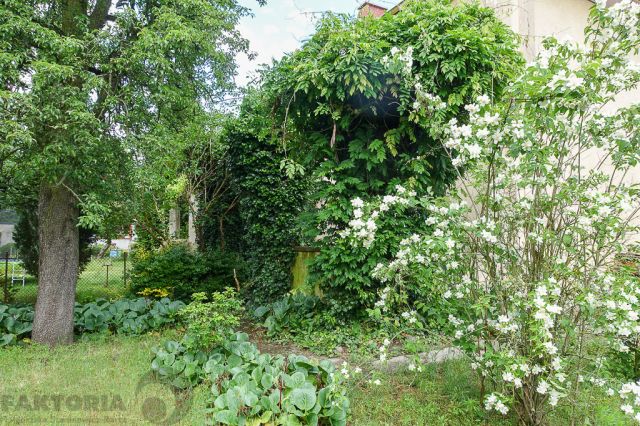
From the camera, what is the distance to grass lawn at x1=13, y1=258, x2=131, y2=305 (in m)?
7.80

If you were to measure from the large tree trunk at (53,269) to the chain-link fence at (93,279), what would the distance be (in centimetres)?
282

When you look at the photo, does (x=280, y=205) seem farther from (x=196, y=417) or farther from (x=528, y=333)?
(x=528, y=333)

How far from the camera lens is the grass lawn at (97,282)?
780 cm

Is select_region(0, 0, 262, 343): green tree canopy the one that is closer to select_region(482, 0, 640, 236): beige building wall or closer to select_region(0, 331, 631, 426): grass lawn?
select_region(0, 331, 631, 426): grass lawn

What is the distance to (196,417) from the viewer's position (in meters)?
2.82

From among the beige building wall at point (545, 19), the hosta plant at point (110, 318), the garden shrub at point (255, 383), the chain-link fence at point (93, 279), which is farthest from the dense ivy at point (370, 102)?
the chain-link fence at point (93, 279)

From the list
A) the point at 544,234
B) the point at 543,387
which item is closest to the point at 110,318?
the point at 543,387

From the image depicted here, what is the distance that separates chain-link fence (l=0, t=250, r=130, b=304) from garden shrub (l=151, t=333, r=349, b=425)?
455cm

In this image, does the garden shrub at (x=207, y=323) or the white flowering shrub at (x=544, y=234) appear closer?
the white flowering shrub at (x=544, y=234)

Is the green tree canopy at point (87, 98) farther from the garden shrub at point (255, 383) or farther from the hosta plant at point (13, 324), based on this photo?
the garden shrub at point (255, 383)

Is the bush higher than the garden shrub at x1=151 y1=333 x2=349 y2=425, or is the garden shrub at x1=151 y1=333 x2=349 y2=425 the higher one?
the bush

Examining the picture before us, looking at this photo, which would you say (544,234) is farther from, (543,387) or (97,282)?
(97,282)

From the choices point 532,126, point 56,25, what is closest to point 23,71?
point 56,25

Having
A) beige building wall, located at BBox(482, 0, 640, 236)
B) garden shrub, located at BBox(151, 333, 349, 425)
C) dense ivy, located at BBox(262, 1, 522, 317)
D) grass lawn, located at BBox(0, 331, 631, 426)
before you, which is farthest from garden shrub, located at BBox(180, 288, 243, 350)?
beige building wall, located at BBox(482, 0, 640, 236)
